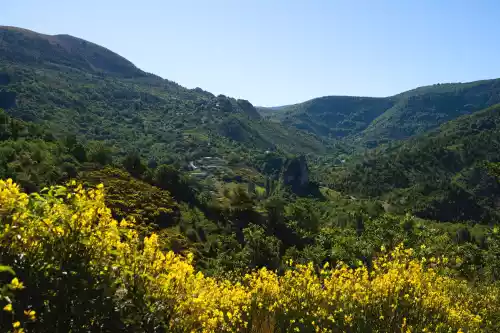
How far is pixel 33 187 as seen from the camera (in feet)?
139

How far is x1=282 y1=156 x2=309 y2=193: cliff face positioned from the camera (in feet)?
546

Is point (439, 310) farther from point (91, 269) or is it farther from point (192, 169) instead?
point (192, 169)

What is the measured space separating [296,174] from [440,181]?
6098 centimetres

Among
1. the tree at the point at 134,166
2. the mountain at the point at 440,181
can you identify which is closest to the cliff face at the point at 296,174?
Answer: the mountain at the point at 440,181

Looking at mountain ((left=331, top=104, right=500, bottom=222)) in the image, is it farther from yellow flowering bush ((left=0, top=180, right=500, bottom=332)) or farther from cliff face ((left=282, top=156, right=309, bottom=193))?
yellow flowering bush ((left=0, top=180, right=500, bottom=332))

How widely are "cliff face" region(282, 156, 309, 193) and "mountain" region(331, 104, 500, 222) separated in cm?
2018

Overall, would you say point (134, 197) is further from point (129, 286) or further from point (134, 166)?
point (129, 286)

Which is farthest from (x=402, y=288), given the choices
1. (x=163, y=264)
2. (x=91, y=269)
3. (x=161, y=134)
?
(x=161, y=134)

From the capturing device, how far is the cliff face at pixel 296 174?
166525 millimetres

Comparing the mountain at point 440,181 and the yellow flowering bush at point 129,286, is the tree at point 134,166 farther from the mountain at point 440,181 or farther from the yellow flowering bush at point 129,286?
the mountain at point 440,181

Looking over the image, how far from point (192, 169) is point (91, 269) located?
145 meters

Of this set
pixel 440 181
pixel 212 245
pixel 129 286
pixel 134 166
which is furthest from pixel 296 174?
pixel 129 286

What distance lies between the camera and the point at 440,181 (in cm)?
15800

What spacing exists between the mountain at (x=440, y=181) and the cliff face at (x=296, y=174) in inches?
794
